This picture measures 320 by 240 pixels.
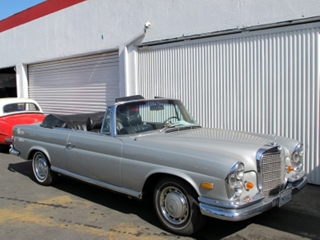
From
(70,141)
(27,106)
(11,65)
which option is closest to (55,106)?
(27,106)

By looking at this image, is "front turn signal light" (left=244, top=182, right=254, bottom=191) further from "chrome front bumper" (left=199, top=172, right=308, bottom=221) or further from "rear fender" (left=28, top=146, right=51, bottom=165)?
"rear fender" (left=28, top=146, right=51, bottom=165)

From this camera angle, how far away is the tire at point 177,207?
3920 mm

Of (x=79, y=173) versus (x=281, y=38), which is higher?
(x=281, y=38)

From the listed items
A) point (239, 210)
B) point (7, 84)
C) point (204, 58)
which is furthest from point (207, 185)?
point (7, 84)

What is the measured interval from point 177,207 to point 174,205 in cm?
4

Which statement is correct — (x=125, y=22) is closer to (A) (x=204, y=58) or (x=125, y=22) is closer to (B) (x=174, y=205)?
(A) (x=204, y=58)

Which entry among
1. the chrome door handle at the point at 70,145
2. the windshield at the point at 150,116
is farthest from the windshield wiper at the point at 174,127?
the chrome door handle at the point at 70,145

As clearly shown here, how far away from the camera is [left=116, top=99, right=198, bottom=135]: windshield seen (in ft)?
16.4

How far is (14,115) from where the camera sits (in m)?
9.98

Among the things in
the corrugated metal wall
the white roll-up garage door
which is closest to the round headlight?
the corrugated metal wall

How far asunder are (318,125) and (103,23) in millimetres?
6798

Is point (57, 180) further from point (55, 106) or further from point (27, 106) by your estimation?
point (55, 106)

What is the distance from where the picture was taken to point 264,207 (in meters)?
3.74

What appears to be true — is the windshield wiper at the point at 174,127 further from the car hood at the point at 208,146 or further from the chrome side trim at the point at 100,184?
the chrome side trim at the point at 100,184
